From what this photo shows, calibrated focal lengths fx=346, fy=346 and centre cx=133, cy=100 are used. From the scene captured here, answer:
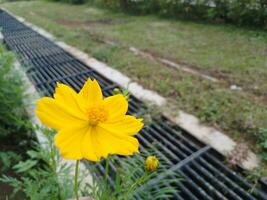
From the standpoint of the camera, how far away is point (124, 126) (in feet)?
2.12

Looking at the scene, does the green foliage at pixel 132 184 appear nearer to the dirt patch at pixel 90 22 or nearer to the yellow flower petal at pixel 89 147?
the yellow flower petal at pixel 89 147

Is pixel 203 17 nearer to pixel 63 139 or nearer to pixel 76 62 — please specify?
pixel 76 62

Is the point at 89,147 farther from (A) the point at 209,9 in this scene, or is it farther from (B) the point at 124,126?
(A) the point at 209,9

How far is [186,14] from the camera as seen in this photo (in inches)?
285

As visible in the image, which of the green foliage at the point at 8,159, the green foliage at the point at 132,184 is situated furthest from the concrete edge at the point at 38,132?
the green foliage at the point at 8,159

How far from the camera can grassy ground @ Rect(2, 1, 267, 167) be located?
2.87 meters

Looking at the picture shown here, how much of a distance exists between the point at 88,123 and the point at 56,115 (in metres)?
0.06

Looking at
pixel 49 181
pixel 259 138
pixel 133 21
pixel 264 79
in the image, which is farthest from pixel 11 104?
pixel 133 21

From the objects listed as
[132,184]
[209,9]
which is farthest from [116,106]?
[209,9]

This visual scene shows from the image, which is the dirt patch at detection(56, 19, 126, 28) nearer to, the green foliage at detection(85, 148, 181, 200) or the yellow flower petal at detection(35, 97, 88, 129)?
the green foliage at detection(85, 148, 181, 200)

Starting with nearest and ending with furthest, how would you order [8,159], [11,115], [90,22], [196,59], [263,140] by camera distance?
[8,159]
[11,115]
[263,140]
[196,59]
[90,22]

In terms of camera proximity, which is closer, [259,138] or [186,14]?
[259,138]

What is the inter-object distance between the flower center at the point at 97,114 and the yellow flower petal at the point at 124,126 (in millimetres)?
13

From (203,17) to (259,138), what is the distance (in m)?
4.93
